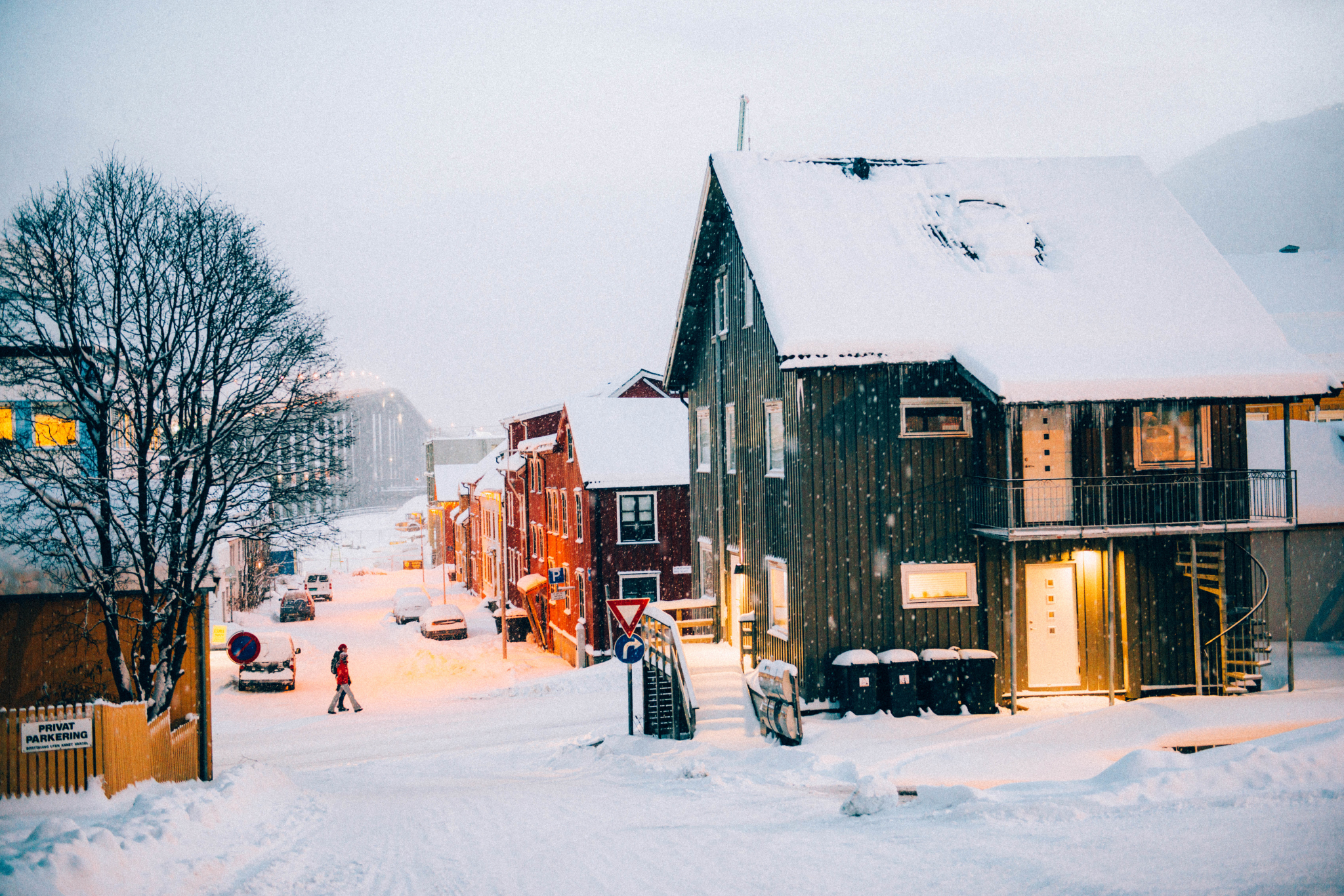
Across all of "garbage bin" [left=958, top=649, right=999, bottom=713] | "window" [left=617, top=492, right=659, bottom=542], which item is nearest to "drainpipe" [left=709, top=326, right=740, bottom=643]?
"garbage bin" [left=958, top=649, right=999, bottom=713]

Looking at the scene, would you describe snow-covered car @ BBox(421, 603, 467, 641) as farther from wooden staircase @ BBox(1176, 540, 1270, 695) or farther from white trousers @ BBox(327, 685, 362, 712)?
wooden staircase @ BBox(1176, 540, 1270, 695)

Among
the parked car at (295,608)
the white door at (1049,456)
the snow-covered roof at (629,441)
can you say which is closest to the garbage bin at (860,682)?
the white door at (1049,456)

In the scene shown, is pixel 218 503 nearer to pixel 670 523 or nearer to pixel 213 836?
pixel 213 836

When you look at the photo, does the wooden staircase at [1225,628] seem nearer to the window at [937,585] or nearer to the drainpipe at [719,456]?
the window at [937,585]

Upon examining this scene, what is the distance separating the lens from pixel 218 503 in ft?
51.0

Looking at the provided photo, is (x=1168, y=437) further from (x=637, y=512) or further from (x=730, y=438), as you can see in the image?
(x=637, y=512)

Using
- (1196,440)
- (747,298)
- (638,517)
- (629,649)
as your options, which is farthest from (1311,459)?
(638,517)

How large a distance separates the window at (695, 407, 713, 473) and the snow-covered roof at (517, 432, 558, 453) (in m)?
12.4

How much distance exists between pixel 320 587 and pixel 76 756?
145 ft

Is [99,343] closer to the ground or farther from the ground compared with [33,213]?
closer to the ground

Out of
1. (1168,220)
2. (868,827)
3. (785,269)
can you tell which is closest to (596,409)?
(785,269)

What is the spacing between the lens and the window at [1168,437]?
1541 cm

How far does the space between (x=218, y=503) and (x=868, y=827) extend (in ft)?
41.4

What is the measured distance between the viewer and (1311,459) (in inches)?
804
